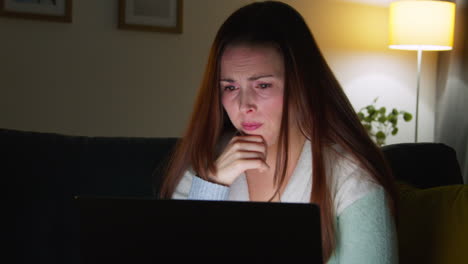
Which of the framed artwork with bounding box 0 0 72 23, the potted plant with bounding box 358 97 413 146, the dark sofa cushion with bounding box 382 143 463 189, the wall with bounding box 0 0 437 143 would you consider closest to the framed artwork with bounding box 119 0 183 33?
the wall with bounding box 0 0 437 143

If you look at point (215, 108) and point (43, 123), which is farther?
point (43, 123)

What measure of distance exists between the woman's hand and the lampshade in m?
2.04

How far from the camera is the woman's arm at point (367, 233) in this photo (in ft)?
3.39

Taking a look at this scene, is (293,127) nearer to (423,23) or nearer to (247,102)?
(247,102)

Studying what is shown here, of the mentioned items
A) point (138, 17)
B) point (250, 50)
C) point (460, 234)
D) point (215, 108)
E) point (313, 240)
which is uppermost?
point (138, 17)

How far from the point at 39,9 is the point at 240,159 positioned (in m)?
1.76

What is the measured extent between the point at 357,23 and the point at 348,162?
7.70 feet

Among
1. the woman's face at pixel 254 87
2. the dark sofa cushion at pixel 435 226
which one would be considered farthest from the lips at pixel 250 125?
the dark sofa cushion at pixel 435 226

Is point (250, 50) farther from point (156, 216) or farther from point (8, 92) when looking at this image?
point (8, 92)

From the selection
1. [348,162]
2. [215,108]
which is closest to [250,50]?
[215,108]

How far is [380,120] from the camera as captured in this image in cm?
315

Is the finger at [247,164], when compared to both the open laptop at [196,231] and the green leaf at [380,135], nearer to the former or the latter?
the open laptop at [196,231]

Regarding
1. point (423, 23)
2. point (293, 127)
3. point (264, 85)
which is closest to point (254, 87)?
point (264, 85)

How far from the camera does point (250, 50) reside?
115cm
